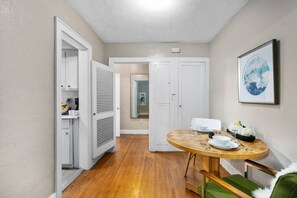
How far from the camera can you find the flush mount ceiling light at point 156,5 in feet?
6.46

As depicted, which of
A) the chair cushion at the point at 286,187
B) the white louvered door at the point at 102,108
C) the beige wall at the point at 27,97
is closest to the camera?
the chair cushion at the point at 286,187

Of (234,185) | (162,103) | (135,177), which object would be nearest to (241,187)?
(234,185)

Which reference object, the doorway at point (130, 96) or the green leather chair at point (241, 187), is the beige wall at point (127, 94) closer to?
the doorway at point (130, 96)

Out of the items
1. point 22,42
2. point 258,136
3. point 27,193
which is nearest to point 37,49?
point 22,42

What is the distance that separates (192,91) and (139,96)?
2240 millimetres

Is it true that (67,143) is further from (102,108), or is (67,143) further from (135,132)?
(135,132)

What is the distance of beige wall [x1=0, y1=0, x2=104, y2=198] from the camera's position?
1.14m

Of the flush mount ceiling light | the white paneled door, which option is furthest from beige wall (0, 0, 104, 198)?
the white paneled door

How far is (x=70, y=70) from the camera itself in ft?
9.39

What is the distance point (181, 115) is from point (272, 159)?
6.48ft

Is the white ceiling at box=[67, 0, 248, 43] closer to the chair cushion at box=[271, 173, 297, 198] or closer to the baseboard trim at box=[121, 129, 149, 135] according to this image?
the chair cushion at box=[271, 173, 297, 198]

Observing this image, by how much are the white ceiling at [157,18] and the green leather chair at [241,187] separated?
81.8 inches

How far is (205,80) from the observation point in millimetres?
3441

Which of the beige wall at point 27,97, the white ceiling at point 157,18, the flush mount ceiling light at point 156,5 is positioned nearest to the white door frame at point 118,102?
the white ceiling at point 157,18
